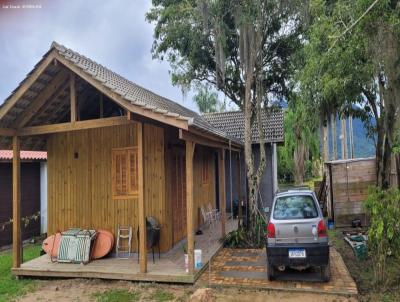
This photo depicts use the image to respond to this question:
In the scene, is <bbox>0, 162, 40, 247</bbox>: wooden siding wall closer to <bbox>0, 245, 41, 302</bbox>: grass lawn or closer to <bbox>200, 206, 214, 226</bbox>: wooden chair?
<bbox>0, 245, 41, 302</bbox>: grass lawn

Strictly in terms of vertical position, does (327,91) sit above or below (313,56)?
below

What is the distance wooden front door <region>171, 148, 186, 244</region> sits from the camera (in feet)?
27.8

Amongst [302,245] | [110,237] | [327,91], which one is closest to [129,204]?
[110,237]

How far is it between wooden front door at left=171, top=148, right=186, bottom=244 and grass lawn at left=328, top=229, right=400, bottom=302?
416 centimetres

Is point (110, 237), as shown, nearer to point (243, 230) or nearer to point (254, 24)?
point (243, 230)

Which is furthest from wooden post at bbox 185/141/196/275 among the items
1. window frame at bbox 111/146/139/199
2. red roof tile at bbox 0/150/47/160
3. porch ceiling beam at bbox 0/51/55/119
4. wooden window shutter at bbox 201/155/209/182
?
red roof tile at bbox 0/150/47/160

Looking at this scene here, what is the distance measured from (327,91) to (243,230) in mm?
4421

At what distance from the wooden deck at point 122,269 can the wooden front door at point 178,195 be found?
0.84 m

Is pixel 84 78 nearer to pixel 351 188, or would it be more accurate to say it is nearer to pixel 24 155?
pixel 24 155

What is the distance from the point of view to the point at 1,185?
10.6 m

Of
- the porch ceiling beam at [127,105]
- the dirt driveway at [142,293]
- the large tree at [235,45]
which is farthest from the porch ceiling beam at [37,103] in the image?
the large tree at [235,45]

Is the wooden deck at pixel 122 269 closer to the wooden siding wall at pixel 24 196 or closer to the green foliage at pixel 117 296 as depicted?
the green foliage at pixel 117 296

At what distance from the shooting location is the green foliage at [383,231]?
212 inches

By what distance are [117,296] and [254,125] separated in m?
10.0
